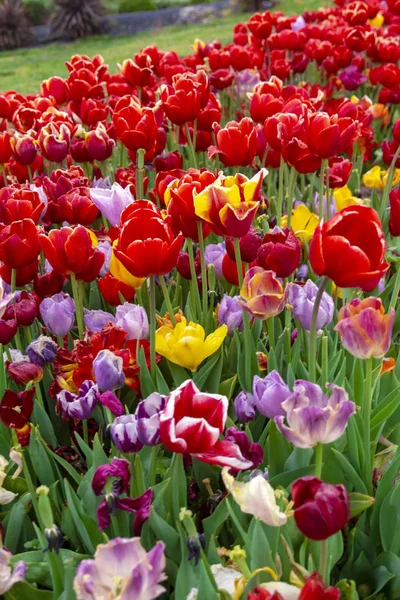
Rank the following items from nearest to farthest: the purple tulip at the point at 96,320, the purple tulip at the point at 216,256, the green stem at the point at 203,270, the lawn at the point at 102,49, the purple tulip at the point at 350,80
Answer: the green stem at the point at 203,270
the purple tulip at the point at 96,320
the purple tulip at the point at 216,256
the purple tulip at the point at 350,80
the lawn at the point at 102,49

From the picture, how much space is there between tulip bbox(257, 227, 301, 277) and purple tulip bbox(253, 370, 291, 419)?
0.27 metres

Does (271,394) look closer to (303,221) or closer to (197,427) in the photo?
(197,427)

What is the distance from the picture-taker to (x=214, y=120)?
249 cm

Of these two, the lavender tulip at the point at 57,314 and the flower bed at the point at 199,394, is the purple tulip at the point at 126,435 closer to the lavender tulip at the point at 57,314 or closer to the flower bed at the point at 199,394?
the flower bed at the point at 199,394

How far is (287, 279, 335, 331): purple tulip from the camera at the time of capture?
1627 mm

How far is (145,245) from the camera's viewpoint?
1.33 metres

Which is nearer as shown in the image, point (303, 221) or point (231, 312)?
point (231, 312)

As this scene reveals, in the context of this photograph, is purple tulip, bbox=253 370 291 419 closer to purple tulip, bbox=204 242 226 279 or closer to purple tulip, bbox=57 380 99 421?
purple tulip, bbox=57 380 99 421

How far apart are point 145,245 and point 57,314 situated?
0.48 metres

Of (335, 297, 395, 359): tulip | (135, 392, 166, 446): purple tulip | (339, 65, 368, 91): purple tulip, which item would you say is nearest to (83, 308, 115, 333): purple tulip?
(135, 392, 166, 446): purple tulip

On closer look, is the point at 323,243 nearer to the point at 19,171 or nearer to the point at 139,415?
the point at 139,415

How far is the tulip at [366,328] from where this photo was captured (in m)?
1.16

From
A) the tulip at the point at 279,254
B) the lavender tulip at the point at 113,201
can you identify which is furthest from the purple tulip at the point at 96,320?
the tulip at the point at 279,254

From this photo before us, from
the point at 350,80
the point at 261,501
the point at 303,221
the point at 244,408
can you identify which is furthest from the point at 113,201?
the point at 350,80
